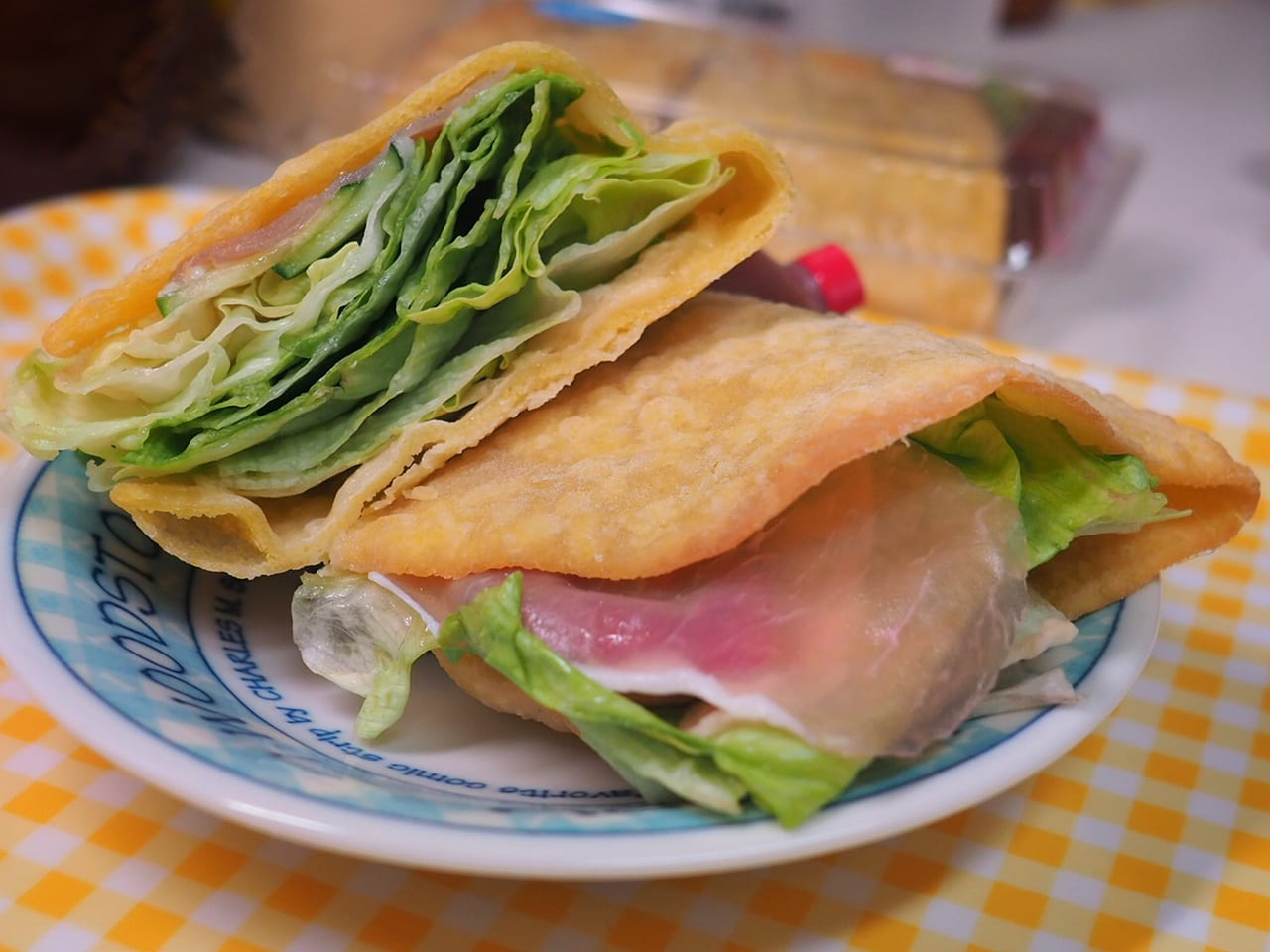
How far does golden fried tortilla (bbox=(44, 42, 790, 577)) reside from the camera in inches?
52.9

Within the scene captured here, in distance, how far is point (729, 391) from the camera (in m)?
1.35

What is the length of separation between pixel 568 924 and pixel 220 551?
0.57 metres

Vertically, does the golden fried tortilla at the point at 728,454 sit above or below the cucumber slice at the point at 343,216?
below

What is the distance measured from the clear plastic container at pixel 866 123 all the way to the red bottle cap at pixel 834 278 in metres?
1.10

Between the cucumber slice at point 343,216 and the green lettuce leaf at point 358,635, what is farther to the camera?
the cucumber slice at point 343,216

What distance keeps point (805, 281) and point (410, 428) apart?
27.9 inches

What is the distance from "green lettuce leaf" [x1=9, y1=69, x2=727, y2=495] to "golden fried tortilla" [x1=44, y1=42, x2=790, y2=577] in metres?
0.03

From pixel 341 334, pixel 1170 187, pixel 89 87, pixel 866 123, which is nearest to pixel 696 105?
pixel 866 123

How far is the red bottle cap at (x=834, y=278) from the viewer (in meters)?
1.83

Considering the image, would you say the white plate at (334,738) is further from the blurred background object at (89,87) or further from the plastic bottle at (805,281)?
the blurred background object at (89,87)

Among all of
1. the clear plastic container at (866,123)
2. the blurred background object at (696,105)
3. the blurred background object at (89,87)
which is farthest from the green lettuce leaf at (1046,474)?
the blurred background object at (89,87)

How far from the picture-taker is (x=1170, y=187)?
4355 mm

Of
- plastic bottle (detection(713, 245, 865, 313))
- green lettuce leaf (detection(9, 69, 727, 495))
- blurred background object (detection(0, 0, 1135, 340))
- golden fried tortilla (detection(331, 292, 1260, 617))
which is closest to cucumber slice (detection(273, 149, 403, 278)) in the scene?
green lettuce leaf (detection(9, 69, 727, 495))

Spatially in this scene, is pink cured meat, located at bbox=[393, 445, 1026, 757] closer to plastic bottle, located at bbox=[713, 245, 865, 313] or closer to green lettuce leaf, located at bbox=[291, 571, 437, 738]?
green lettuce leaf, located at bbox=[291, 571, 437, 738]
